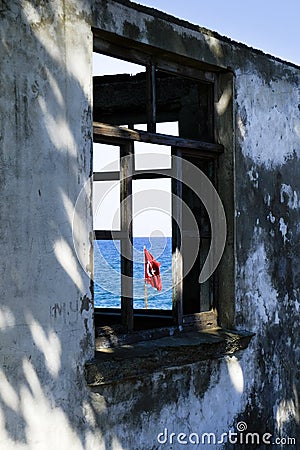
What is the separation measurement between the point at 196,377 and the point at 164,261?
5439cm

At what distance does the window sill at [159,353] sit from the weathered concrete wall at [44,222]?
0.43 feet

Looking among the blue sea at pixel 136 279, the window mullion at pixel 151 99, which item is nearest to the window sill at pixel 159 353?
the window mullion at pixel 151 99

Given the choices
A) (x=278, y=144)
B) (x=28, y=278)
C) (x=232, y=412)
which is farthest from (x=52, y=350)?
(x=278, y=144)

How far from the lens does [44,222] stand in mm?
3908

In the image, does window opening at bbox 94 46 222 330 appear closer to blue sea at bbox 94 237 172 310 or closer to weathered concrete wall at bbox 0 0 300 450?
weathered concrete wall at bbox 0 0 300 450

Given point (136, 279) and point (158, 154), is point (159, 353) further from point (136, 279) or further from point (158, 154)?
point (136, 279)

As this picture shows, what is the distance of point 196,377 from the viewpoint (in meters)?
4.97

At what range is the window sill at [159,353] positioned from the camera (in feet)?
13.5

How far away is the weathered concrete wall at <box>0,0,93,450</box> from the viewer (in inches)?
146

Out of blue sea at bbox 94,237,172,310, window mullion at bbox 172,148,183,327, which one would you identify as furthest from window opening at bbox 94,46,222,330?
blue sea at bbox 94,237,172,310

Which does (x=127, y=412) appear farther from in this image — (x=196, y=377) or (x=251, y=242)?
(x=251, y=242)

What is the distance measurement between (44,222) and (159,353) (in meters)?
1.25

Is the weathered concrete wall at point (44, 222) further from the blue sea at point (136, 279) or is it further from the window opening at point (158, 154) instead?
the blue sea at point (136, 279)

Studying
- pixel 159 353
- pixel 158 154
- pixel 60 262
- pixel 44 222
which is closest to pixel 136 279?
pixel 158 154
